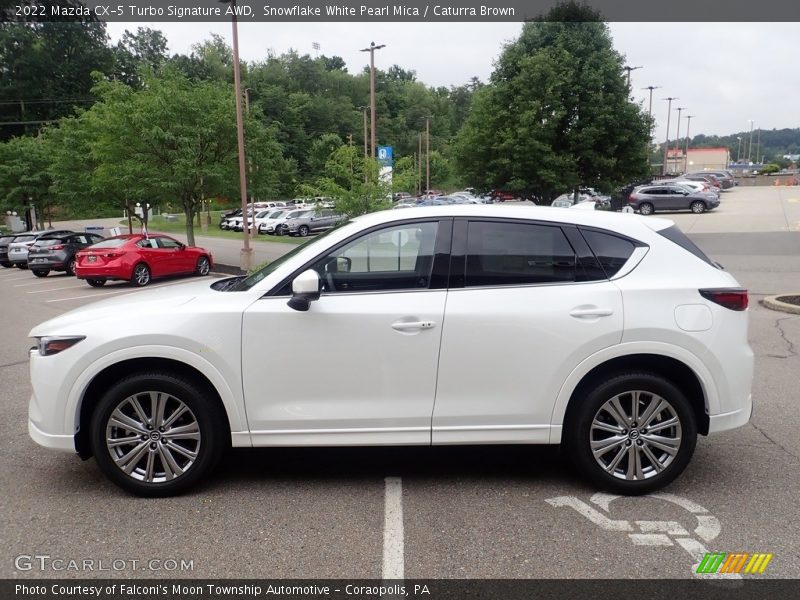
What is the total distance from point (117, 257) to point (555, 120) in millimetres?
16626

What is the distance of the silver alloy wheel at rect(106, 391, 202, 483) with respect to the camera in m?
3.97

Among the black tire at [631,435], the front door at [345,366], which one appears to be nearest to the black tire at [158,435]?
the front door at [345,366]

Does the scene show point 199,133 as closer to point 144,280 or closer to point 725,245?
point 144,280

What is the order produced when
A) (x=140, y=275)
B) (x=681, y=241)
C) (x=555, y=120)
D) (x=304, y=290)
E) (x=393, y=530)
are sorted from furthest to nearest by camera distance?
1. (x=555, y=120)
2. (x=140, y=275)
3. (x=681, y=241)
4. (x=304, y=290)
5. (x=393, y=530)

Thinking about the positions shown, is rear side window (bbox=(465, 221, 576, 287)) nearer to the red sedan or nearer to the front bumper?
the front bumper

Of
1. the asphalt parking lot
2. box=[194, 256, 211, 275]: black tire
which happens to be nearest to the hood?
the asphalt parking lot

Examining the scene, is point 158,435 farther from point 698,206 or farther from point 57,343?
point 698,206

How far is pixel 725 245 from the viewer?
22.8 m

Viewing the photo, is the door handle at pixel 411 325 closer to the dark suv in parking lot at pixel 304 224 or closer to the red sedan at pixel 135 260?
the red sedan at pixel 135 260

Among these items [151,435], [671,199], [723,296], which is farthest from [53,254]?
[671,199]

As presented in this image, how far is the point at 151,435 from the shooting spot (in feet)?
13.1

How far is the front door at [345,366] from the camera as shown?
3.90 m

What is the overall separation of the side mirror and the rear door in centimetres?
81

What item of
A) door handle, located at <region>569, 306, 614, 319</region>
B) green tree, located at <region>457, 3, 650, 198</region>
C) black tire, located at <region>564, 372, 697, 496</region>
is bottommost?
black tire, located at <region>564, 372, 697, 496</region>
